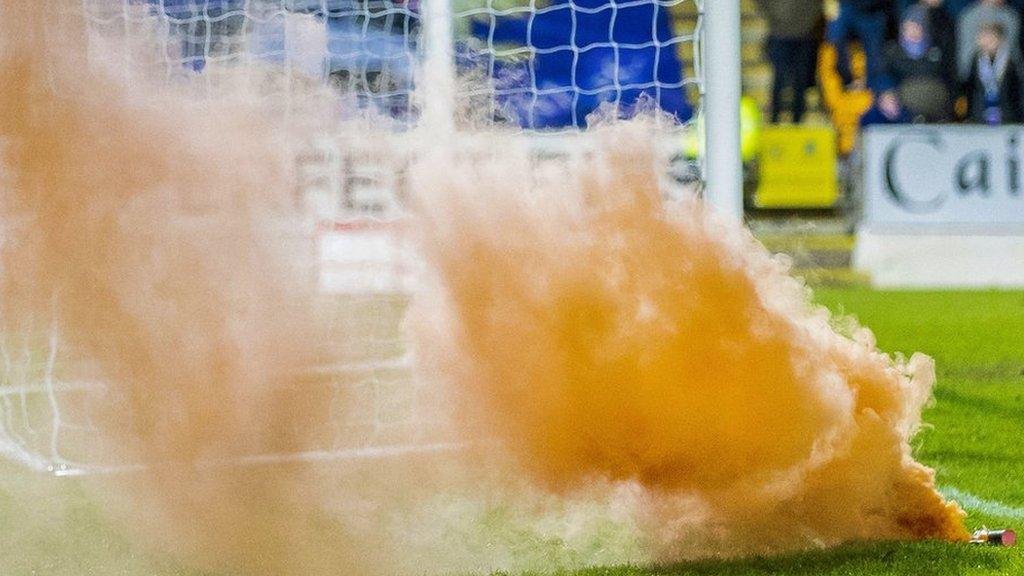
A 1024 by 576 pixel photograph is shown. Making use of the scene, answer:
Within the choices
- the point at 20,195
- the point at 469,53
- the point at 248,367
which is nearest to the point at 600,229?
the point at 248,367

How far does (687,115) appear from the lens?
21.9ft

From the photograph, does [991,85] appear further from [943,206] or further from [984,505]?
[984,505]

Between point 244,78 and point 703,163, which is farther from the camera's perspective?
point 703,163

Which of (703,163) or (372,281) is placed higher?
(703,163)

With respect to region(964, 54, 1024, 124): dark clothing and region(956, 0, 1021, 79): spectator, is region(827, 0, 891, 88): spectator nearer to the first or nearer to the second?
region(956, 0, 1021, 79): spectator

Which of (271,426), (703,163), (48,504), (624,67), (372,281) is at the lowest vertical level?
(48,504)

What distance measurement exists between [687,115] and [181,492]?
3.84 meters

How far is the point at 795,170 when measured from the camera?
43.2 ft

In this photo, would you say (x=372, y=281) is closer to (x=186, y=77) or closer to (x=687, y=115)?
(x=186, y=77)

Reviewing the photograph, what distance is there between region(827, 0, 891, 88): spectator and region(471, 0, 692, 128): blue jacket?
6.68 metres

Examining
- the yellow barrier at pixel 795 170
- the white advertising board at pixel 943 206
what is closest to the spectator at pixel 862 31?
the yellow barrier at pixel 795 170

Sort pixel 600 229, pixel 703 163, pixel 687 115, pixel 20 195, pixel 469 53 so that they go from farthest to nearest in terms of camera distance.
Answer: pixel 687 115 → pixel 469 53 → pixel 703 163 → pixel 20 195 → pixel 600 229

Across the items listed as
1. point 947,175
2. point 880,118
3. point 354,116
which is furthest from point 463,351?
point 880,118

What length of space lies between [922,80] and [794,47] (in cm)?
120
